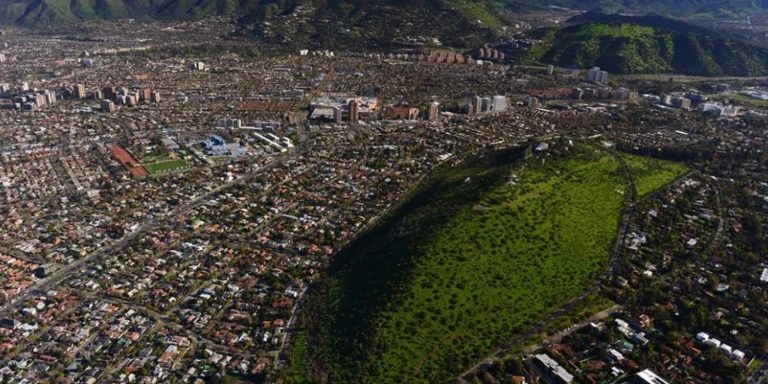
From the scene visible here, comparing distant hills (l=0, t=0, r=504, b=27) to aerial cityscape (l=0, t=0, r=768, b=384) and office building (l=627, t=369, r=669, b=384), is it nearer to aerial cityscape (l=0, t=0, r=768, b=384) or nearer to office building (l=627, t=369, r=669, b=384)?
aerial cityscape (l=0, t=0, r=768, b=384)

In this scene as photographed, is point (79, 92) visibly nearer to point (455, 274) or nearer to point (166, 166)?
point (166, 166)

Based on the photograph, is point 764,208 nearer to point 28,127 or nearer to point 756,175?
point 756,175

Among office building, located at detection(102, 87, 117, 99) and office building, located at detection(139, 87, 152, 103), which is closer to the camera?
office building, located at detection(139, 87, 152, 103)

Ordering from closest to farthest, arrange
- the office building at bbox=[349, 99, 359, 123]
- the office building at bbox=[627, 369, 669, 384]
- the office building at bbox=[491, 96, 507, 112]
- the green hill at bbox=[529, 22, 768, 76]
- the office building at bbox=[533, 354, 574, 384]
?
the office building at bbox=[627, 369, 669, 384], the office building at bbox=[533, 354, 574, 384], the office building at bbox=[349, 99, 359, 123], the office building at bbox=[491, 96, 507, 112], the green hill at bbox=[529, 22, 768, 76]

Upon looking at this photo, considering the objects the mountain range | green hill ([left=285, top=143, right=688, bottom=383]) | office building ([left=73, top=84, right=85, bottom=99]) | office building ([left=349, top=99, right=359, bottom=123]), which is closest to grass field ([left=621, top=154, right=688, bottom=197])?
green hill ([left=285, top=143, right=688, bottom=383])

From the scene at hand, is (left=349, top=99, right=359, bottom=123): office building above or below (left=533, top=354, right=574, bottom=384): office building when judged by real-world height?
above

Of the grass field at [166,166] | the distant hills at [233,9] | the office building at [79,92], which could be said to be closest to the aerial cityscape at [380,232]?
the grass field at [166,166]

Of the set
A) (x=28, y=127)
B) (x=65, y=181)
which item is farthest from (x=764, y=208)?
(x=28, y=127)

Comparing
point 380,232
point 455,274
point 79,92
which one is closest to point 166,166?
point 380,232

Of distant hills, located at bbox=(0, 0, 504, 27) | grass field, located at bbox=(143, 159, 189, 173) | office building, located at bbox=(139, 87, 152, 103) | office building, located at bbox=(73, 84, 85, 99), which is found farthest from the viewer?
distant hills, located at bbox=(0, 0, 504, 27)
